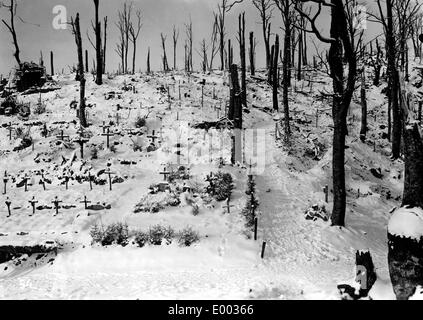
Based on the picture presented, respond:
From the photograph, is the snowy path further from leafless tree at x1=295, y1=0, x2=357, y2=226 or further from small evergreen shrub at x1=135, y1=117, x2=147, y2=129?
small evergreen shrub at x1=135, y1=117, x2=147, y2=129

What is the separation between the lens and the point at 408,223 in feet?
19.9

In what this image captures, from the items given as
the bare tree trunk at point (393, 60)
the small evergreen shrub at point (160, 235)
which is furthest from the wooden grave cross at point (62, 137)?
the bare tree trunk at point (393, 60)

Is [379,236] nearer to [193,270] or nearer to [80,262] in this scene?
[193,270]

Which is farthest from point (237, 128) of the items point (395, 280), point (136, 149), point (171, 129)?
point (395, 280)

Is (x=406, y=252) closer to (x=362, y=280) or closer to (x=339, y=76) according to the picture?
(x=362, y=280)

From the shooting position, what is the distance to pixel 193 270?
9.12 metres

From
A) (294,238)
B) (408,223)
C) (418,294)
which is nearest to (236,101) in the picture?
(294,238)

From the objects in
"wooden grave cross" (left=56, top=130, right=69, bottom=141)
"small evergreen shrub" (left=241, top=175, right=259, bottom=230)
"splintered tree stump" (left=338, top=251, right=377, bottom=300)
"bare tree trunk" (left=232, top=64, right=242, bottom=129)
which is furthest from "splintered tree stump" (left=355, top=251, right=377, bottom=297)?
"wooden grave cross" (left=56, top=130, right=69, bottom=141)

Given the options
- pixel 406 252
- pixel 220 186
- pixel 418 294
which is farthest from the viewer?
pixel 220 186

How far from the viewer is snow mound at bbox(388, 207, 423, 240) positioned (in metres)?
5.97

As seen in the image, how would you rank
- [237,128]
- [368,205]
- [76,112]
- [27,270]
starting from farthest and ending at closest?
1. [76,112]
2. [237,128]
3. [368,205]
4. [27,270]

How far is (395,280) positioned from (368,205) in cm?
873

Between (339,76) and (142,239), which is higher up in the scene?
(339,76)

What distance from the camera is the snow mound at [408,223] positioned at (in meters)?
5.97
